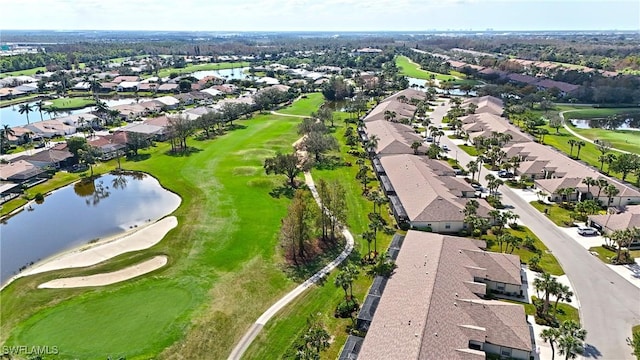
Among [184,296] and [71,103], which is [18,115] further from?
[184,296]

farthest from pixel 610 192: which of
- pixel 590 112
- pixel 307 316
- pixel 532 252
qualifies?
pixel 590 112

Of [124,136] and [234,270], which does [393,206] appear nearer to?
[234,270]

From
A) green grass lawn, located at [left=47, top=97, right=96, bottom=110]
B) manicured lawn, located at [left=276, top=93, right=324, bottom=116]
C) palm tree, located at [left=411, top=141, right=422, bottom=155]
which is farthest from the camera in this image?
green grass lawn, located at [left=47, top=97, right=96, bottom=110]

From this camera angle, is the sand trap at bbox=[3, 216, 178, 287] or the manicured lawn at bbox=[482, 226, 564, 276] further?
the sand trap at bbox=[3, 216, 178, 287]

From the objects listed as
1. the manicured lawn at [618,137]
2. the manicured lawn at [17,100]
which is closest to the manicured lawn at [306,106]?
the manicured lawn at [618,137]

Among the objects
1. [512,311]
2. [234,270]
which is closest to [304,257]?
[234,270]

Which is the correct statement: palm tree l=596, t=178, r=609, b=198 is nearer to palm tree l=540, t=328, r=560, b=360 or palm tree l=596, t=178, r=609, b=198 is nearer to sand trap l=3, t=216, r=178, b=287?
palm tree l=540, t=328, r=560, b=360

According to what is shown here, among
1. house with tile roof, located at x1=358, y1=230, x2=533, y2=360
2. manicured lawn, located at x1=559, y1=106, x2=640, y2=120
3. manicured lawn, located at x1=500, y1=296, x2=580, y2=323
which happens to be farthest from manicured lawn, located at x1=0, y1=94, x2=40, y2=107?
manicured lawn, located at x1=559, y1=106, x2=640, y2=120

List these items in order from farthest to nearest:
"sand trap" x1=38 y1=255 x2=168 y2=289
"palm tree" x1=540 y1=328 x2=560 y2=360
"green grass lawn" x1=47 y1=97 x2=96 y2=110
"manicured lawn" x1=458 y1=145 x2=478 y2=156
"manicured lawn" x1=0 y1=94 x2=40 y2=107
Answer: "manicured lawn" x1=0 y1=94 x2=40 y2=107
"green grass lawn" x1=47 y1=97 x2=96 y2=110
"manicured lawn" x1=458 y1=145 x2=478 y2=156
"sand trap" x1=38 y1=255 x2=168 y2=289
"palm tree" x1=540 y1=328 x2=560 y2=360
